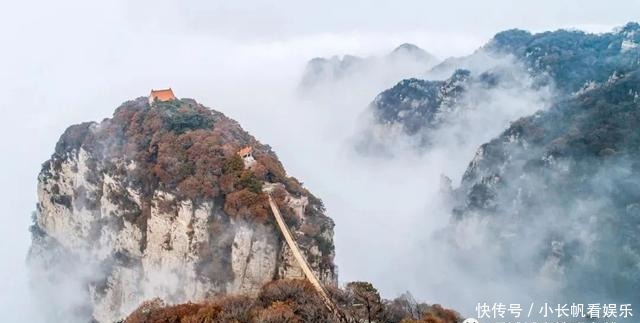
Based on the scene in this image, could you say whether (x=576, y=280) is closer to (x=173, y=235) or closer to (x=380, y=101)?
(x=173, y=235)

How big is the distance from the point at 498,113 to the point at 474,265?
51.1 meters

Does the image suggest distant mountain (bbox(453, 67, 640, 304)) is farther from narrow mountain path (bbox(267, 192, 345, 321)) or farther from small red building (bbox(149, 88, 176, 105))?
small red building (bbox(149, 88, 176, 105))

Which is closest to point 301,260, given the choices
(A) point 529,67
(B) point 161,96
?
(B) point 161,96

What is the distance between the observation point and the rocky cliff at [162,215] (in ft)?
138

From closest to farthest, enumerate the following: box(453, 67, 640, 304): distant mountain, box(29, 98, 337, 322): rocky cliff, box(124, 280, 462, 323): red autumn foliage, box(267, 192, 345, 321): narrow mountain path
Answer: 1. box(124, 280, 462, 323): red autumn foliage
2. box(267, 192, 345, 321): narrow mountain path
3. box(29, 98, 337, 322): rocky cliff
4. box(453, 67, 640, 304): distant mountain

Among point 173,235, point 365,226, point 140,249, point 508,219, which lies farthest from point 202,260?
point 365,226

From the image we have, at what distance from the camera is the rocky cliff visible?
138 feet

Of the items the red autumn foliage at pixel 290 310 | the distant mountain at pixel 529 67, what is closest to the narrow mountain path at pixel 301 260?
the red autumn foliage at pixel 290 310

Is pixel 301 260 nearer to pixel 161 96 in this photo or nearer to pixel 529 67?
pixel 161 96

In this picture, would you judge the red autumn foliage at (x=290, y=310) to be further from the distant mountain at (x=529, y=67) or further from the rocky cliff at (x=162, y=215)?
the distant mountain at (x=529, y=67)

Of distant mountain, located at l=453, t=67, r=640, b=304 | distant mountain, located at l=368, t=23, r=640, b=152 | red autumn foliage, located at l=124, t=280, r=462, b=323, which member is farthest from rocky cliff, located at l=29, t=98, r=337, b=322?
distant mountain, located at l=368, t=23, r=640, b=152

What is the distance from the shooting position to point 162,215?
4597 centimetres

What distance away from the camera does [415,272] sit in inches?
3317

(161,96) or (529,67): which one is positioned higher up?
(529,67)
